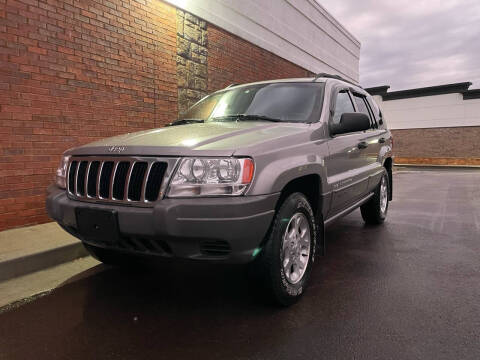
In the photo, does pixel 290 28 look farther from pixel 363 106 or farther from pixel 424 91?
pixel 424 91

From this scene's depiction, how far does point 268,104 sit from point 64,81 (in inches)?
133

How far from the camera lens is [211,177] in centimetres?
243

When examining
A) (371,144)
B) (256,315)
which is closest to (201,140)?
(256,315)

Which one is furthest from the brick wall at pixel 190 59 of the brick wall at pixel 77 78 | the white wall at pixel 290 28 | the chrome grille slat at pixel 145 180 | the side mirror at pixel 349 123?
the chrome grille slat at pixel 145 180

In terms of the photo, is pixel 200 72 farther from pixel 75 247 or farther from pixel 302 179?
pixel 302 179

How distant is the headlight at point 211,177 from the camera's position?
239cm

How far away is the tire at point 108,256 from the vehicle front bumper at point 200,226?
99 centimetres

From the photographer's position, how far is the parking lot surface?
2332 millimetres

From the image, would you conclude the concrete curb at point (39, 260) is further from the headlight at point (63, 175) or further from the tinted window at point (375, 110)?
the tinted window at point (375, 110)

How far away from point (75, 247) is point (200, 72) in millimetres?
5295

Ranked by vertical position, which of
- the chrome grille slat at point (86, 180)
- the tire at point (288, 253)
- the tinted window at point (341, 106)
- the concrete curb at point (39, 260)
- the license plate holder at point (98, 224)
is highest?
the tinted window at point (341, 106)

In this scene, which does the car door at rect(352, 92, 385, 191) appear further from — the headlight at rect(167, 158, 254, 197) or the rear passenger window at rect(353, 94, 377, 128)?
the headlight at rect(167, 158, 254, 197)

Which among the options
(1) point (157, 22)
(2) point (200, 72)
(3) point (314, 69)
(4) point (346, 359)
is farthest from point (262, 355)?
(3) point (314, 69)

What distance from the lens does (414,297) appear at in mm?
3096
